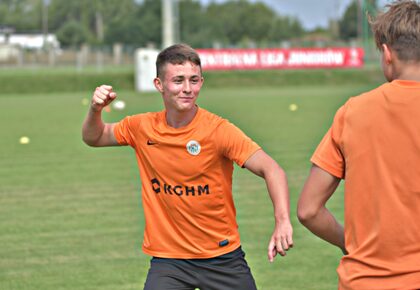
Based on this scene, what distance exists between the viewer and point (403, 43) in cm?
304

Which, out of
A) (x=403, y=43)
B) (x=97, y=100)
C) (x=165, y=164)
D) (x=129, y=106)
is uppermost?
(x=403, y=43)

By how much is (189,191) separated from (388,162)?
5.62ft

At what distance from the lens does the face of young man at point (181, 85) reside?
4.61 metres

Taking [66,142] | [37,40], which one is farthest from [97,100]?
[37,40]

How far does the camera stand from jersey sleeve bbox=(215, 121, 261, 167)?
174 inches

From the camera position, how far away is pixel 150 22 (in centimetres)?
8781

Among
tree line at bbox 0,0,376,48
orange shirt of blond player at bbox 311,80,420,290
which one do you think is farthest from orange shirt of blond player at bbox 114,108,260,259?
tree line at bbox 0,0,376,48

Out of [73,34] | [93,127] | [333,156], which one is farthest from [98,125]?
[73,34]

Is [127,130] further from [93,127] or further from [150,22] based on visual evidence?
[150,22]

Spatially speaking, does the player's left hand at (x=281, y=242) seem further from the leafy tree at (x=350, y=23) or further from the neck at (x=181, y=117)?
the leafy tree at (x=350, y=23)

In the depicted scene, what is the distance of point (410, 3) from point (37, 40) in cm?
10017

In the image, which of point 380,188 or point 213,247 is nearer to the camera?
point 380,188

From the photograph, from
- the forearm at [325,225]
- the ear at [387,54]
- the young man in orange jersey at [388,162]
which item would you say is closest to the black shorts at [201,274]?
the forearm at [325,225]

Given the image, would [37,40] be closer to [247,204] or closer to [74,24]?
[74,24]
